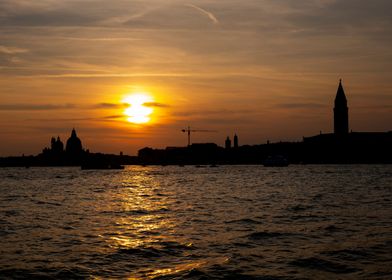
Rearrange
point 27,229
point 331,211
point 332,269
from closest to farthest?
1. point 332,269
2. point 27,229
3. point 331,211

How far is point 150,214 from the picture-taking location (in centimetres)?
4109

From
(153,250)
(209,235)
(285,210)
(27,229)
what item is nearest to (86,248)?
(153,250)

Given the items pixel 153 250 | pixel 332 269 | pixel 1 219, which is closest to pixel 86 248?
pixel 153 250

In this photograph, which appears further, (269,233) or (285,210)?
(285,210)

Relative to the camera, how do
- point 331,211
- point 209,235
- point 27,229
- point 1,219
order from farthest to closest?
point 331,211
point 1,219
point 27,229
point 209,235

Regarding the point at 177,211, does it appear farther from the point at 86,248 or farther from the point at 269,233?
the point at 86,248

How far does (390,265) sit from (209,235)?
1035cm

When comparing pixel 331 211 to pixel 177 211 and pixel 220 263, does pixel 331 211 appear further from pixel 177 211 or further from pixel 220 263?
pixel 220 263

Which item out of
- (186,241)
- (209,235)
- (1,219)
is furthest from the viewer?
(1,219)

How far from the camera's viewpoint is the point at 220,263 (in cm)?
2136

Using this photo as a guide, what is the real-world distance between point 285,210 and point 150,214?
33.4 ft

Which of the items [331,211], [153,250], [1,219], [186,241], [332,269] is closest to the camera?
[332,269]

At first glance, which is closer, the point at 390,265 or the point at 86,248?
the point at 390,265

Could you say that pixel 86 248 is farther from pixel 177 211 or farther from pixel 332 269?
pixel 177 211
